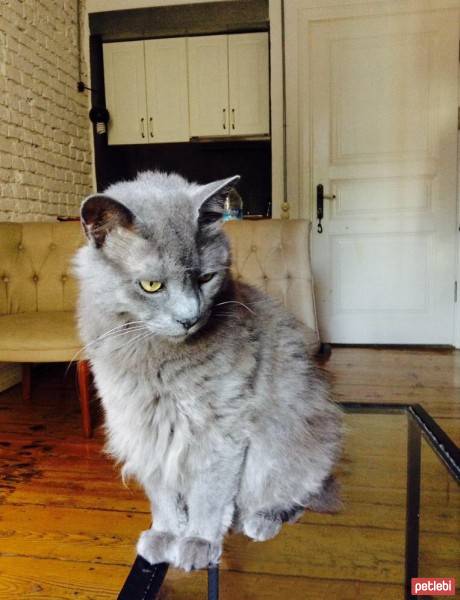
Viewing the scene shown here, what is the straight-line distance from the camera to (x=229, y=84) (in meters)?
3.84

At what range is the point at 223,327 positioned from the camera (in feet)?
2.77

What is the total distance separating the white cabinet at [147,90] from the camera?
3.88m

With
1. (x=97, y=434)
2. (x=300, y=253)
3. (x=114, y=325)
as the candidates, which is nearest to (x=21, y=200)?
(x=97, y=434)

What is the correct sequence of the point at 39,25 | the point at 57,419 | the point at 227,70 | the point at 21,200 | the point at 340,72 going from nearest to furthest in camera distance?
the point at 57,419 < the point at 21,200 < the point at 39,25 < the point at 340,72 < the point at 227,70

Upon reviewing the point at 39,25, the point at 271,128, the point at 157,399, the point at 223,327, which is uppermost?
the point at 39,25

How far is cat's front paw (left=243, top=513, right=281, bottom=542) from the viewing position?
83 centimetres

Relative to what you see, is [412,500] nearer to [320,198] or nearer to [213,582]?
[213,582]

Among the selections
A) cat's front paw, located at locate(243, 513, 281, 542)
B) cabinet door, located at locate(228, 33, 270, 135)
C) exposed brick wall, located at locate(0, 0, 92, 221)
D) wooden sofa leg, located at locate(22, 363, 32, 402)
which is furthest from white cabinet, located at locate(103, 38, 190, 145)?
cat's front paw, located at locate(243, 513, 281, 542)

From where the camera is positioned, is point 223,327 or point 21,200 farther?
point 21,200

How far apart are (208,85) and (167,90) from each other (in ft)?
1.08

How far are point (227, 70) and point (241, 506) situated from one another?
3624mm

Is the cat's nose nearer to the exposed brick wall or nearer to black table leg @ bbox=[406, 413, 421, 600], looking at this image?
black table leg @ bbox=[406, 413, 421, 600]

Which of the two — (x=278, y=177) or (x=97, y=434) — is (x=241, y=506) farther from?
(x=278, y=177)

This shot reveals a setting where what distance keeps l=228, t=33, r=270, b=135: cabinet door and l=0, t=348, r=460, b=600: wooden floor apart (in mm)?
2272
